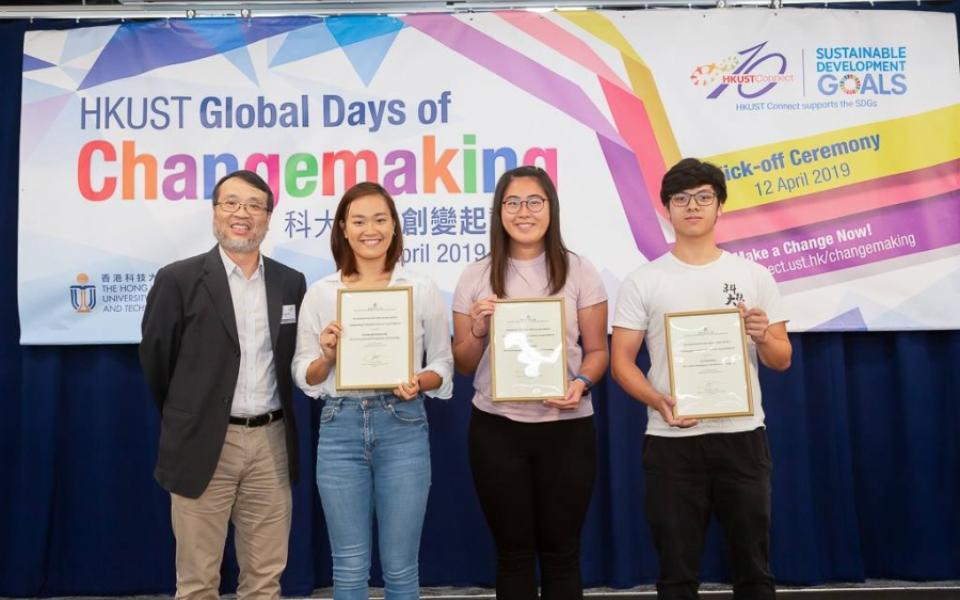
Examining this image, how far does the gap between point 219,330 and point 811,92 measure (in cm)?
288

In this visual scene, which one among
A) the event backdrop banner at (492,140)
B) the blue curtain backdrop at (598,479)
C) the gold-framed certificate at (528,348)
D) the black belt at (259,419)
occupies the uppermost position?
the event backdrop banner at (492,140)

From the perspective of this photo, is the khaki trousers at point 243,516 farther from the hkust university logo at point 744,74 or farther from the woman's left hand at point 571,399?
the hkust university logo at point 744,74

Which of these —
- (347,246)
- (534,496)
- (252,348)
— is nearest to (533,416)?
(534,496)

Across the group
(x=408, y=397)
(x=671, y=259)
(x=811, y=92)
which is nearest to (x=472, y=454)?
(x=408, y=397)

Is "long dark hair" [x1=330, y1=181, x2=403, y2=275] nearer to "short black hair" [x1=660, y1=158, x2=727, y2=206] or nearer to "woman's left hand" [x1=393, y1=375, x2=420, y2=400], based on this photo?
"woman's left hand" [x1=393, y1=375, x2=420, y2=400]

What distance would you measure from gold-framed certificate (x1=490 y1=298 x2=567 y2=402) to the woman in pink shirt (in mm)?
49

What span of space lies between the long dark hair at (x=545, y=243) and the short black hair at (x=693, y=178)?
0.36 m

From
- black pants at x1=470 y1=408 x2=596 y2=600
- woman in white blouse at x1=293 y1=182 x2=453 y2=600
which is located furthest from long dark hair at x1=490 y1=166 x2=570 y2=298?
black pants at x1=470 y1=408 x2=596 y2=600

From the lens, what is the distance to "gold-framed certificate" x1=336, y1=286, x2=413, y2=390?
2123mm

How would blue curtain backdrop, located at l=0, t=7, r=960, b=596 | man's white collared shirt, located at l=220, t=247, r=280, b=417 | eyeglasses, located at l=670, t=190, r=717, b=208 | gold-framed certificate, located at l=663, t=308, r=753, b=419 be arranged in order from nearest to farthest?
gold-framed certificate, located at l=663, t=308, r=753, b=419 < eyeglasses, located at l=670, t=190, r=717, b=208 < man's white collared shirt, located at l=220, t=247, r=280, b=417 < blue curtain backdrop, located at l=0, t=7, r=960, b=596

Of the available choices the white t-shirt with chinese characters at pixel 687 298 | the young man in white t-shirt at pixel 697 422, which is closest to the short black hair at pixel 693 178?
the young man in white t-shirt at pixel 697 422

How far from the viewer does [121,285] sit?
339 centimetres

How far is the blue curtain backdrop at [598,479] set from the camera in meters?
3.41

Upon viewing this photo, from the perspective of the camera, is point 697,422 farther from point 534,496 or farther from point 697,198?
point 697,198
